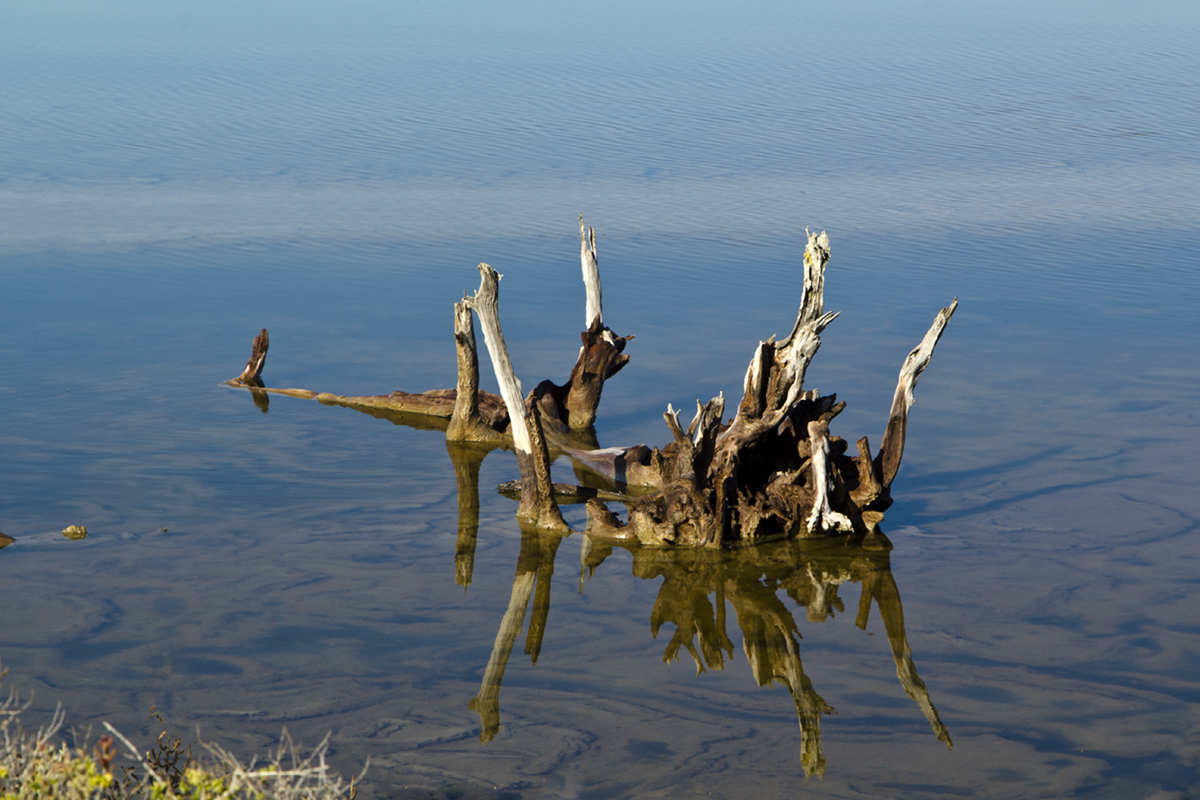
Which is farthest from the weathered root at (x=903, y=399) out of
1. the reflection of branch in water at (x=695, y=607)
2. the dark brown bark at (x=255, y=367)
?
the dark brown bark at (x=255, y=367)

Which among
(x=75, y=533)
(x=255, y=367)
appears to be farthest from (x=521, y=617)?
(x=255, y=367)

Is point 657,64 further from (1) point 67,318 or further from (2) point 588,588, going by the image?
(2) point 588,588

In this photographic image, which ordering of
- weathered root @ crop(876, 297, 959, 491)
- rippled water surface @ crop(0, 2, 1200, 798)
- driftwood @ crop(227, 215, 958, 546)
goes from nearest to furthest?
rippled water surface @ crop(0, 2, 1200, 798) < weathered root @ crop(876, 297, 959, 491) < driftwood @ crop(227, 215, 958, 546)

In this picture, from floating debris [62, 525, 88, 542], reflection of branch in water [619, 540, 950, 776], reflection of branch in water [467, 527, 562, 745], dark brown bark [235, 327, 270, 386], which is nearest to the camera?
reflection of branch in water [467, 527, 562, 745]

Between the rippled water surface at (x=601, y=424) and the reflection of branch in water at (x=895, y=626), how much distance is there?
0.12 feet

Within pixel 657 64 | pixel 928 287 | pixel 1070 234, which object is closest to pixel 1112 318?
pixel 928 287

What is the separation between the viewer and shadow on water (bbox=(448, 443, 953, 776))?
340 inches

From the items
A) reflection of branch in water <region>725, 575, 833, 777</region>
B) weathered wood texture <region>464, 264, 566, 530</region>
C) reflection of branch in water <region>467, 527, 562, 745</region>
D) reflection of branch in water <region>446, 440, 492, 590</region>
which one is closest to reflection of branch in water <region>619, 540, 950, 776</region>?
reflection of branch in water <region>725, 575, 833, 777</region>

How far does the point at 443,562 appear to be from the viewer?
1077cm

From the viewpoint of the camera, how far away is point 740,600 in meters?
9.92

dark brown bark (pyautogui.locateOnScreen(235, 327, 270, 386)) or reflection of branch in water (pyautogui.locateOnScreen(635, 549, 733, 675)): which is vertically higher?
dark brown bark (pyautogui.locateOnScreen(235, 327, 270, 386))

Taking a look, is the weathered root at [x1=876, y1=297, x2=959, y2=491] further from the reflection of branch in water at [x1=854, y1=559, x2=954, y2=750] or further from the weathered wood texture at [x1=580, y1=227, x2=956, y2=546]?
the reflection of branch in water at [x1=854, y1=559, x2=954, y2=750]

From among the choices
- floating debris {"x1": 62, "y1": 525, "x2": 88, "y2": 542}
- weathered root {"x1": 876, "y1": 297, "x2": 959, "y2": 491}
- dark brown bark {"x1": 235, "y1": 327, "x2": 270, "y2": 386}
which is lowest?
floating debris {"x1": 62, "y1": 525, "x2": 88, "y2": 542}

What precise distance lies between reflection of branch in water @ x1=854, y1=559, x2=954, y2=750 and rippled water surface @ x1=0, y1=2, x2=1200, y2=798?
1.5 inches
